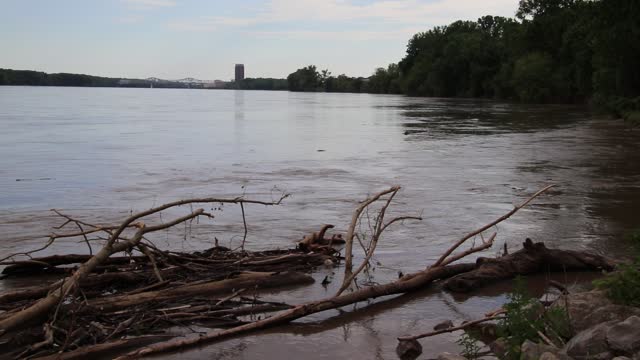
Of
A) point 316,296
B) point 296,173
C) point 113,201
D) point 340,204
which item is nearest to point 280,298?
point 316,296

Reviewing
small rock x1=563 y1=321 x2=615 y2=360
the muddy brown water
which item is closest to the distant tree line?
the muddy brown water

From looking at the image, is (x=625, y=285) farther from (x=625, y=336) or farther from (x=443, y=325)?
(x=443, y=325)

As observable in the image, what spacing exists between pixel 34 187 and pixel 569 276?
12165mm

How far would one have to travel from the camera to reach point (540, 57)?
280 feet

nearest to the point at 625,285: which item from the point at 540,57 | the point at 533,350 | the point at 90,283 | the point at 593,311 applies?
the point at 593,311

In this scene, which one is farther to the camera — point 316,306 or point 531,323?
point 316,306

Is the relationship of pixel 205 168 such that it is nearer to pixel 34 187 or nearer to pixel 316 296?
Result: pixel 34 187

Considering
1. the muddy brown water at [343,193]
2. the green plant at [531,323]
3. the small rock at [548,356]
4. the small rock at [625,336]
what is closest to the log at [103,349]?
the muddy brown water at [343,193]

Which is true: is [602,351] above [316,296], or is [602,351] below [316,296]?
above

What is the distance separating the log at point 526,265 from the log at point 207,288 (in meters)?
1.83

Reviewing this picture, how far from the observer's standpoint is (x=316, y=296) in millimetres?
8008

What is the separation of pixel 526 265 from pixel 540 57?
81.8 meters

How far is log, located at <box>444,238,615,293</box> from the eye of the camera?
830 cm

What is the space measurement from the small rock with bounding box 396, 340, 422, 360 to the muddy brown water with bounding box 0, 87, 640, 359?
0.15 metres
